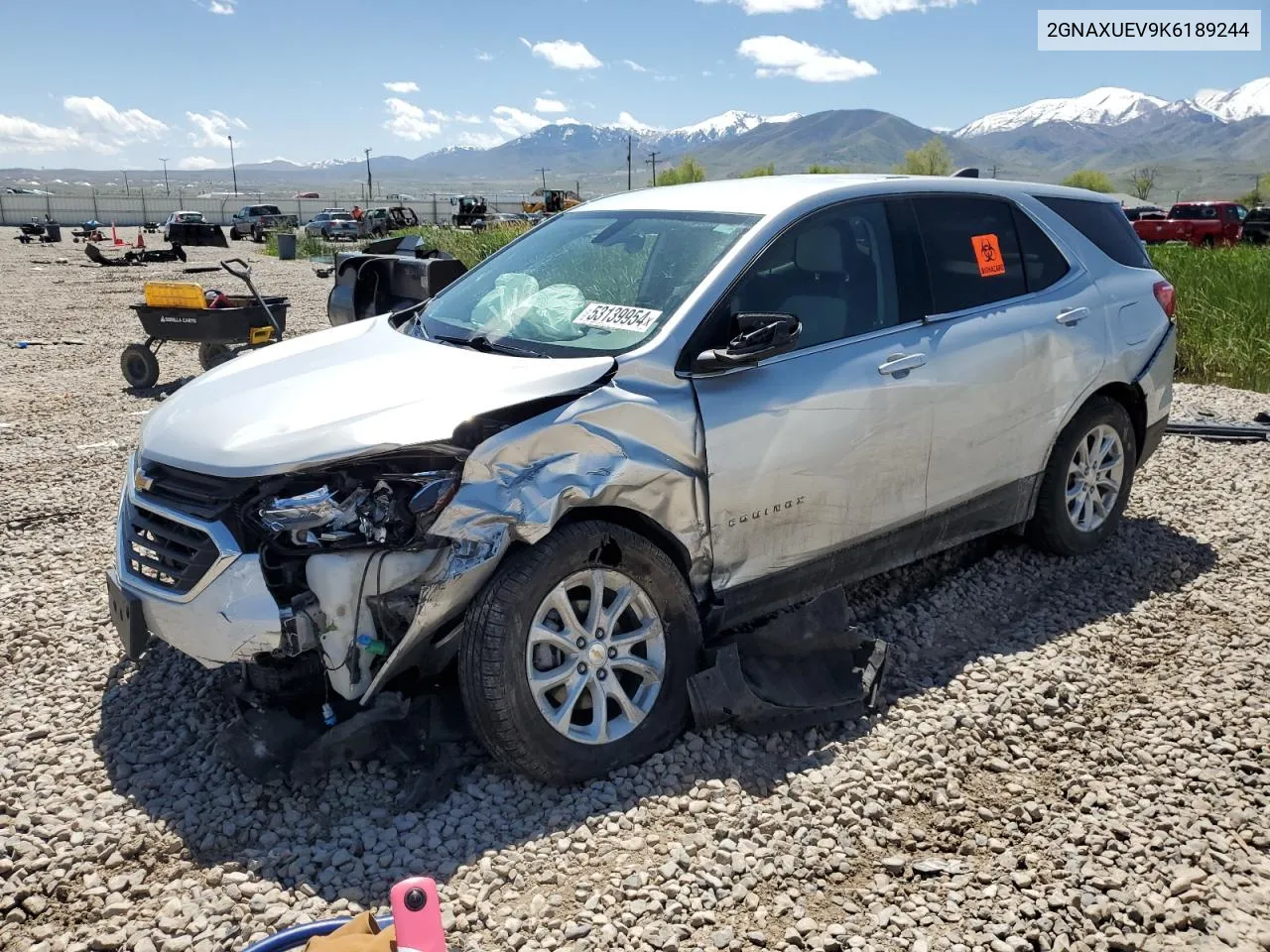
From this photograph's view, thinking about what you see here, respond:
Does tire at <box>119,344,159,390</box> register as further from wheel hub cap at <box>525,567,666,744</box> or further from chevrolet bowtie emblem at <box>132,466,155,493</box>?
wheel hub cap at <box>525,567,666,744</box>

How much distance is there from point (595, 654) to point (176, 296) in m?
8.26

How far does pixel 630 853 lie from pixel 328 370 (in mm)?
2003

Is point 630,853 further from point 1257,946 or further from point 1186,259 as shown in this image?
point 1186,259

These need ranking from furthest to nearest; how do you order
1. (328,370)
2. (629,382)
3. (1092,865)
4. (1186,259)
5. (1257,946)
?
(1186,259) < (328,370) < (629,382) < (1092,865) < (1257,946)

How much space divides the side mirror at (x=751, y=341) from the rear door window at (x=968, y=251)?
113cm

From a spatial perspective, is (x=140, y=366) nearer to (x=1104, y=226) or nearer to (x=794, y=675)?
(x=794, y=675)

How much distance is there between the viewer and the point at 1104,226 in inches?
213

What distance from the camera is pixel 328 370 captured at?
12.5 feet

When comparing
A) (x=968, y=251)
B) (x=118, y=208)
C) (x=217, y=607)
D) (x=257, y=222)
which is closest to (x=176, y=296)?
(x=217, y=607)

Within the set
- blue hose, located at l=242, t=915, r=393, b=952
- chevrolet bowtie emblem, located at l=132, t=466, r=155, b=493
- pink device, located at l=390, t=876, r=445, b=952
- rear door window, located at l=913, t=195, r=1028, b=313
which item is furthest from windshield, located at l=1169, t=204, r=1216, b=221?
pink device, located at l=390, t=876, r=445, b=952

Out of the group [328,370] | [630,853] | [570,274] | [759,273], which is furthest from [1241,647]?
[328,370]

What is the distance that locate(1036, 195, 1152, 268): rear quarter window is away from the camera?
526cm

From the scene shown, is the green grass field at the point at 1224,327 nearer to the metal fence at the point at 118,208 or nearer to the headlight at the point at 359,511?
the headlight at the point at 359,511

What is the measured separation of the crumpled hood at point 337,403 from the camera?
320 cm
